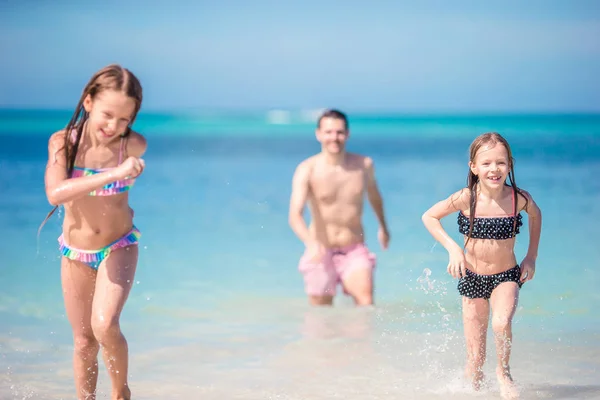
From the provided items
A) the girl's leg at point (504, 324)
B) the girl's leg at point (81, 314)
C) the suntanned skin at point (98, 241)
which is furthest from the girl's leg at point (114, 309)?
the girl's leg at point (504, 324)

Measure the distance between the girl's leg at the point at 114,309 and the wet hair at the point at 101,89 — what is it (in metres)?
0.37

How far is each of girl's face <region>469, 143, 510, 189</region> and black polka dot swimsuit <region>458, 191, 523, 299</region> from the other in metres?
0.18

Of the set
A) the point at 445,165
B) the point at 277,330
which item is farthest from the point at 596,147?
the point at 277,330

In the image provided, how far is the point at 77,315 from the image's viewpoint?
4.36 meters

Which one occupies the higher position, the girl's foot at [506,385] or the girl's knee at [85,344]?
the girl's knee at [85,344]

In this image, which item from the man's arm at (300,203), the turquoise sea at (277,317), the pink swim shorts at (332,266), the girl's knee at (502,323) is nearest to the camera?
the girl's knee at (502,323)

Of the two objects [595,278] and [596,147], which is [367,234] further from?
[596,147]

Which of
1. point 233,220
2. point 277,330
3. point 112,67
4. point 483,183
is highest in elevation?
point 233,220

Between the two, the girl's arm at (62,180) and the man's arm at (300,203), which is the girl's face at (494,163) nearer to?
the girl's arm at (62,180)

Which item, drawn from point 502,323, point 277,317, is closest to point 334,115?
point 277,317

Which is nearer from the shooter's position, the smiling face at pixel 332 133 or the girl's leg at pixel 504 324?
the girl's leg at pixel 504 324

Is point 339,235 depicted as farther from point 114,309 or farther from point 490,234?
point 114,309

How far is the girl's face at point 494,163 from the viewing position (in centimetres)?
455

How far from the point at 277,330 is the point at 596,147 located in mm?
22045
